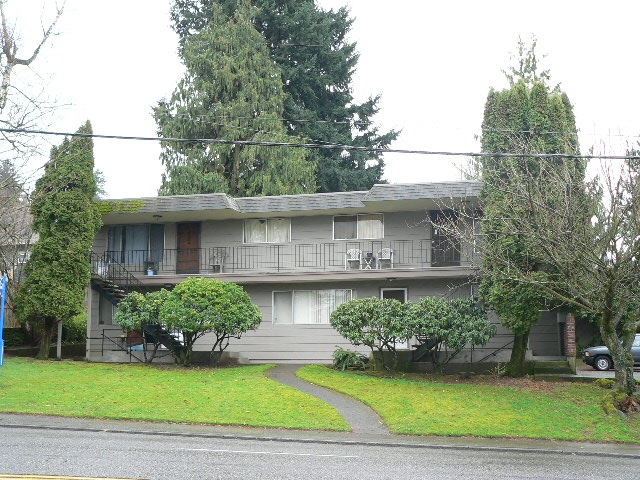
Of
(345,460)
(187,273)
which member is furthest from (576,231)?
(187,273)

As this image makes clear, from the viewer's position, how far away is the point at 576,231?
56.7 ft

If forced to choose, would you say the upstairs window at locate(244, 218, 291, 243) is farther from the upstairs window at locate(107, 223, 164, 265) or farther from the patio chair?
the upstairs window at locate(107, 223, 164, 265)

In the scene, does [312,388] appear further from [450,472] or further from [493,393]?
[450,472]

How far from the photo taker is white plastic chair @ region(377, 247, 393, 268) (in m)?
27.2

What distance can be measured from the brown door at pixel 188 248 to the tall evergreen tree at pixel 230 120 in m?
9.11

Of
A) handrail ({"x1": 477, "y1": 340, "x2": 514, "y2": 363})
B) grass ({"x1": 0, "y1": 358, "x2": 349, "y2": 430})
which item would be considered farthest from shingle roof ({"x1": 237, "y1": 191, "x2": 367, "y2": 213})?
handrail ({"x1": 477, "y1": 340, "x2": 514, "y2": 363})

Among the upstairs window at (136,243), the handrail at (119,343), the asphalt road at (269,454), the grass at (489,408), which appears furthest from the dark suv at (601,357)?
the upstairs window at (136,243)

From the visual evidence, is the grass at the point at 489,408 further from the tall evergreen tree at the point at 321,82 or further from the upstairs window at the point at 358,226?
the tall evergreen tree at the point at 321,82

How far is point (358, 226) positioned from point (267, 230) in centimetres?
358

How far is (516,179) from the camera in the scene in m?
19.8

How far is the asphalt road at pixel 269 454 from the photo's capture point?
1094 centimetres

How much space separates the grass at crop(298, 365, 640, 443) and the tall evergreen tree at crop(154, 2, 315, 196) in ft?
60.8

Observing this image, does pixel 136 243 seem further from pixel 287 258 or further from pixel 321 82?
pixel 321 82

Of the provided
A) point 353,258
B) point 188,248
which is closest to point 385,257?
point 353,258
